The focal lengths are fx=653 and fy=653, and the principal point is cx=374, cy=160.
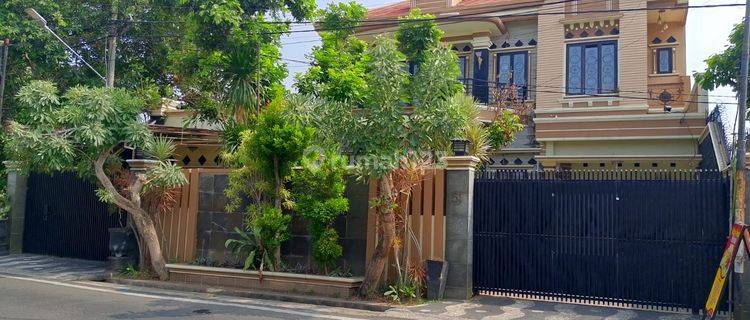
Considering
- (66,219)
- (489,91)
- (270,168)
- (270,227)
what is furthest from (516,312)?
(66,219)

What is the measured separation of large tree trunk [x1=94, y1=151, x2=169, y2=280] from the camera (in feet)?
44.6

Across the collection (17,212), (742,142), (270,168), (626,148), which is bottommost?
(17,212)

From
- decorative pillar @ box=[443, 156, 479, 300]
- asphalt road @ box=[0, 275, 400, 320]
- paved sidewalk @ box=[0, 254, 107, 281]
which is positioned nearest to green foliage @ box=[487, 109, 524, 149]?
decorative pillar @ box=[443, 156, 479, 300]

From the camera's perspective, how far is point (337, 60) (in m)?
18.8

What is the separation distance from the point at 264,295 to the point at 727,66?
1083cm

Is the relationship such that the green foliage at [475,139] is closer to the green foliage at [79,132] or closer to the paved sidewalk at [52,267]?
the green foliage at [79,132]

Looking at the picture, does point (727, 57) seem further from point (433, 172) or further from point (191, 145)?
point (191, 145)

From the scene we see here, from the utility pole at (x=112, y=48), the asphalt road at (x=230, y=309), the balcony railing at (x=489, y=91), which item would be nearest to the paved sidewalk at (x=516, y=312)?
the asphalt road at (x=230, y=309)

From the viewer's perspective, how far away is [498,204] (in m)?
11.8

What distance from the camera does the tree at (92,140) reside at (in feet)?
42.6

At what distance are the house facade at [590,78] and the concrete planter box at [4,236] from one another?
12.2 m

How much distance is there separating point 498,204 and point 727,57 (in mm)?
6593

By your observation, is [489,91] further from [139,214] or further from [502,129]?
[139,214]

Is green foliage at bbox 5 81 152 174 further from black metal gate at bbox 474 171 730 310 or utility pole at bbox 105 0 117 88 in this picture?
black metal gate at bbox 474 171 730 310
